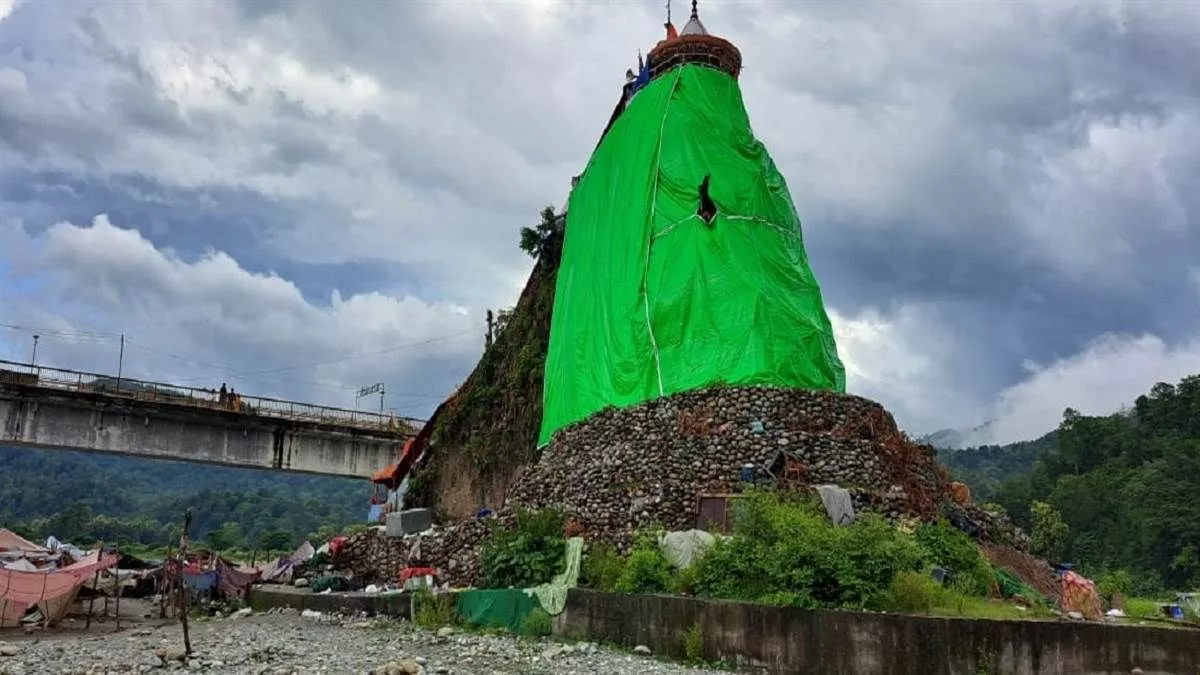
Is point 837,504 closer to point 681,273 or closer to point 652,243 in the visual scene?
point 681,273

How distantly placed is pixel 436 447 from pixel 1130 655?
2735 cm

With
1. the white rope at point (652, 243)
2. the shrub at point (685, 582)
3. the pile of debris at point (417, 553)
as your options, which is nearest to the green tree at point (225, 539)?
the pile of debris at point (417, 553)

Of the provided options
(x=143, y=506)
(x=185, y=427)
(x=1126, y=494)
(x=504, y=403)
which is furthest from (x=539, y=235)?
(x=143, y=506)

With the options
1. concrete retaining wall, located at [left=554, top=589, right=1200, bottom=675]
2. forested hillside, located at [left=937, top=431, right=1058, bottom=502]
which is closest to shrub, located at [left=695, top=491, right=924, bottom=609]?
concrete retaining wall, located at [left=554, top=589, right=1200, bottom=675]

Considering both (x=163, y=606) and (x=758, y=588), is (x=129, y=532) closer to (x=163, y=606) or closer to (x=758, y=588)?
(x=163, y=606)

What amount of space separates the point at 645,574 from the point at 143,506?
139m

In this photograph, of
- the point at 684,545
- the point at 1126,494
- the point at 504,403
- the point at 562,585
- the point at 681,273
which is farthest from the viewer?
the point at 1126,494

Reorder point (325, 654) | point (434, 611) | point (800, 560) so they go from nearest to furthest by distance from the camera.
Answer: point (800, 560) < point (325, 654) < point (434, 611)

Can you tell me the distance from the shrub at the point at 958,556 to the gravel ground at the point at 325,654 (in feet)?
19.2

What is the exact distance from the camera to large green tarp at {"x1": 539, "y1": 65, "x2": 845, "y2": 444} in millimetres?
23766

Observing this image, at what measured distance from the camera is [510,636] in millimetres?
17953

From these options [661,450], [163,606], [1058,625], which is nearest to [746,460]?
[661,450]

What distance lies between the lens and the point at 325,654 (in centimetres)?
1648

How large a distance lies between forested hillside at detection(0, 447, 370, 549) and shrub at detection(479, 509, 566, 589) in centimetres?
5924
